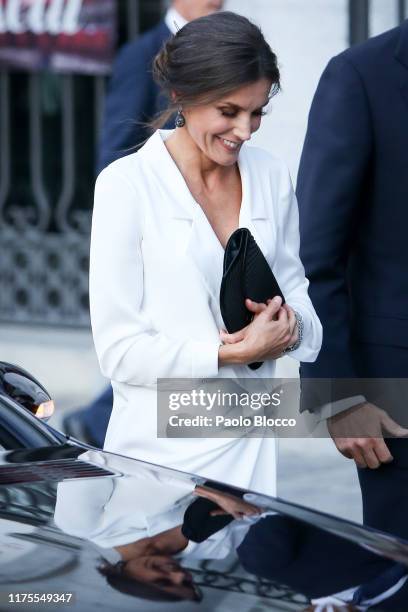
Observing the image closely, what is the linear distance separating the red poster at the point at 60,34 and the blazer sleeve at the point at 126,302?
5110mm

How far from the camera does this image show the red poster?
26.3 ft

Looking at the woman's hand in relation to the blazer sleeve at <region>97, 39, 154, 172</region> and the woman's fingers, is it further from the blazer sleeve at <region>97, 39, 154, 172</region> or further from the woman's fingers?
the blazer sleeve at <region>97, 39, 154, 172</region>

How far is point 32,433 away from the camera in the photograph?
3018mm

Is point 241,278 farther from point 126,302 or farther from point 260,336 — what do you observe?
point 126,302

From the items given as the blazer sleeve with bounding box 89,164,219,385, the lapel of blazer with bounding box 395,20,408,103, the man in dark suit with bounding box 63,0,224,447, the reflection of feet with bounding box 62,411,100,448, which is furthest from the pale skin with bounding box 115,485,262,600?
the reflection of feet with bounding box 62,411,100,448

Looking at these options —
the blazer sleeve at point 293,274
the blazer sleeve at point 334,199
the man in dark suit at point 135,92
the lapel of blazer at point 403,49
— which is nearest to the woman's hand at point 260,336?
the blazer sleeve at point 293,274

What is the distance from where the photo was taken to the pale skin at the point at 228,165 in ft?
10.0

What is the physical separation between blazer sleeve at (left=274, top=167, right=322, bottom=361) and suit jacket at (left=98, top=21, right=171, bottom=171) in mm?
2041

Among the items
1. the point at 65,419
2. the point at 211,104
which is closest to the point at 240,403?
the point at 211,104

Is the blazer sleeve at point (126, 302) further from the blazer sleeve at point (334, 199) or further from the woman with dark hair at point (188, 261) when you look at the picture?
the blazer sleeve at point (334, 199)

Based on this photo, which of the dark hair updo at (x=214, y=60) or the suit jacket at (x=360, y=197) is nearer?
the dark hair updo at (x=214, y=60)

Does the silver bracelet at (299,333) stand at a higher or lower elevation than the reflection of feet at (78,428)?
higher

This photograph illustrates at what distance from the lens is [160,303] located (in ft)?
10.0

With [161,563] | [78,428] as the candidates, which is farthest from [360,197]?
[78,428]
